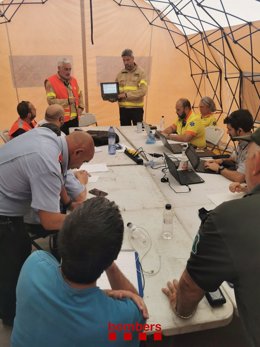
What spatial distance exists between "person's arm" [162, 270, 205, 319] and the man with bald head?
0.70 m

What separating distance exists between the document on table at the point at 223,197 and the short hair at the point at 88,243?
1.40 m

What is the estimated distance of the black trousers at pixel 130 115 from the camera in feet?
16.3

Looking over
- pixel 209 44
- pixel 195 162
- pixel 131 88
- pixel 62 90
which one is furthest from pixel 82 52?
pixel 195 162

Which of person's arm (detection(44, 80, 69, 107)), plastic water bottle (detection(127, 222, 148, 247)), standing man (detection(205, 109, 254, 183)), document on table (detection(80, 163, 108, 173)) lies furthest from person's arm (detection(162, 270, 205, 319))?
person's arm (detection(44, 80, 69, 107))

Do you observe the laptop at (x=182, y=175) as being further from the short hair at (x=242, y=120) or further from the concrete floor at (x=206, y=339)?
the concrete floor at (x=206, y=339)

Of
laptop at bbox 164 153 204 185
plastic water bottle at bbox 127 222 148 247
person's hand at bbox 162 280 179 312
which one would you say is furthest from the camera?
laptop at bbox 164 153 204 185

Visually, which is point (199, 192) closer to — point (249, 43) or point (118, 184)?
point (118, 184)

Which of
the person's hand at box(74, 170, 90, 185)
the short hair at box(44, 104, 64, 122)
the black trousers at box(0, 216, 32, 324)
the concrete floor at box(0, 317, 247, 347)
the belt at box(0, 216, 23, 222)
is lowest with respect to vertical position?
the concrete floor at box(0, 317, 247, 347)

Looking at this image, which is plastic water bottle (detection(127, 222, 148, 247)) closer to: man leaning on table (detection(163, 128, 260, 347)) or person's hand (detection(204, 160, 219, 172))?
man leaning on table (detection(163, 128, 260, 347))

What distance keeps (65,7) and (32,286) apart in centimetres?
621

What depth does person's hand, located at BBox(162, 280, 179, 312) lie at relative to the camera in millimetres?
1130

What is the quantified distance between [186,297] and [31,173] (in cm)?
96

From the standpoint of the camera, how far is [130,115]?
5.01 meters

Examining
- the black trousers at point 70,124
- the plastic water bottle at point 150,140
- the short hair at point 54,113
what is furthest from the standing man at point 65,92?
the plastic water bottle at point 150,140
